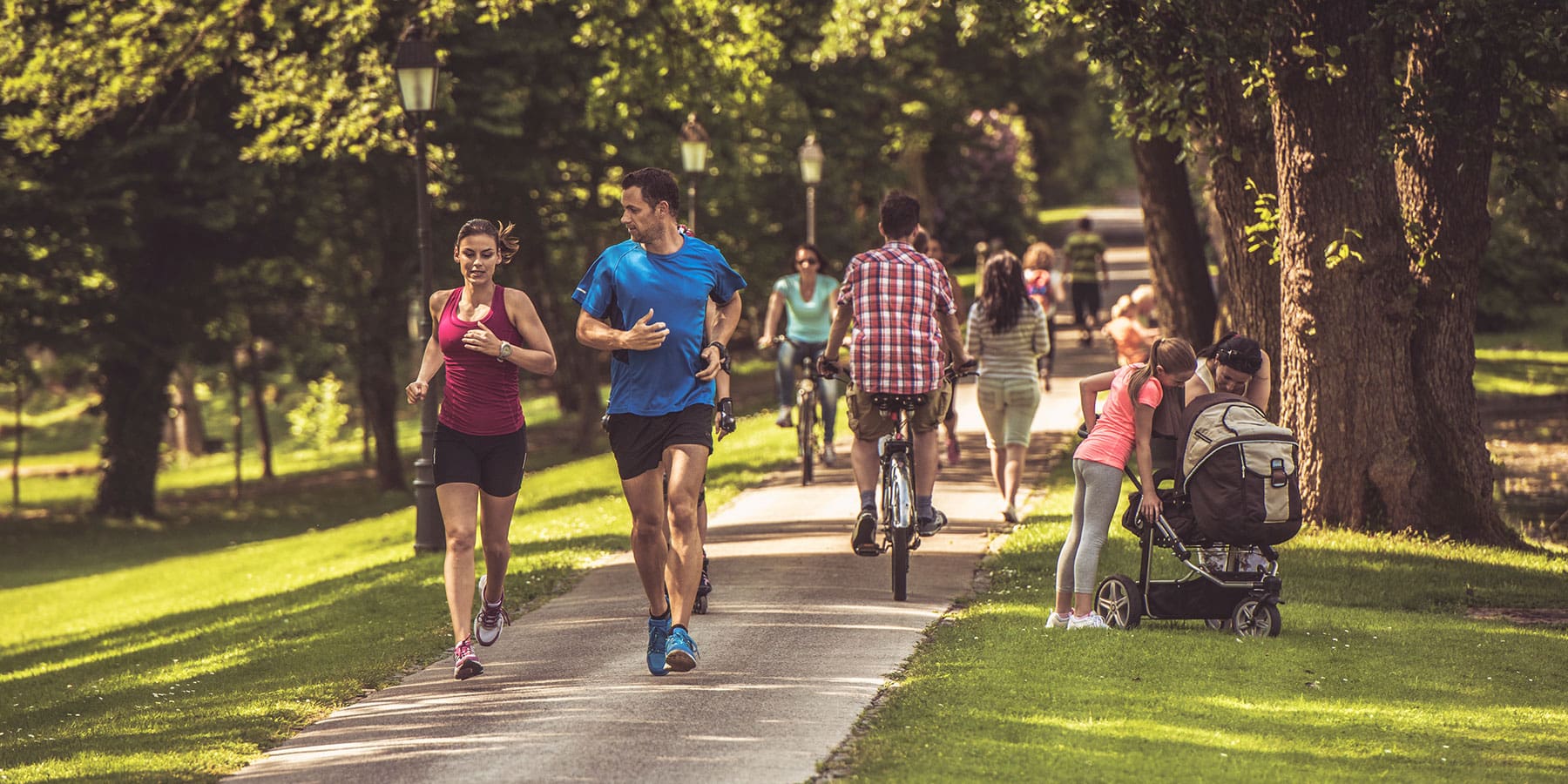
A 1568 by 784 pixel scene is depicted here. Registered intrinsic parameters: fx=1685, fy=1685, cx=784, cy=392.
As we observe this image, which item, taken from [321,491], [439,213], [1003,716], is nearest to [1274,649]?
[1003,716]

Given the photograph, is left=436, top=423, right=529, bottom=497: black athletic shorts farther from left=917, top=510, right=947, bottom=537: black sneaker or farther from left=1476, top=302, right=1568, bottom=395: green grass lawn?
left=1476, top=302, right=1568, bottom=395: green grass lawn

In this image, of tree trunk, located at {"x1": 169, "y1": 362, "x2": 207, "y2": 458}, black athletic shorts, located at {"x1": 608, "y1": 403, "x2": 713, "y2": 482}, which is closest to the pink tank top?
black athletic shorts, located at {"x1": 608, "y1": 403, "x2": 713, "y2": 482}

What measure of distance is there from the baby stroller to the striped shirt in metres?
3.51

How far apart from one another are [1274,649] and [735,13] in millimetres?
13822

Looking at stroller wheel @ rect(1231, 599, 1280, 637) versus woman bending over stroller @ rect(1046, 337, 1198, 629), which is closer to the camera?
woman bending over stroller @ rect(1046, 337, 1198, 629)

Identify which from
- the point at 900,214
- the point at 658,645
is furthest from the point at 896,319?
the point at 658,645

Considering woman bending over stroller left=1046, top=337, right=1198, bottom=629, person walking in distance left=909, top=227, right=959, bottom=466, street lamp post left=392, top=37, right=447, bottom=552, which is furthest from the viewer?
street lamp post left=392, top=37, right=447, bottom=552

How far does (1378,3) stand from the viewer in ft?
41.6

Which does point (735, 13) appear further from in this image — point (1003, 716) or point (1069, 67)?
point (1069, 67)

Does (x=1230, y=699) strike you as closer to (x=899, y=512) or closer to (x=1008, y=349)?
(x=899, y=512)

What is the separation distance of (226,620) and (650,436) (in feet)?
26.7

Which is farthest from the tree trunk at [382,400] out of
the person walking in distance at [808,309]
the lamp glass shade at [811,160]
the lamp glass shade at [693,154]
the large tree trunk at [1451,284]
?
the large tree trunk at [1451,284]

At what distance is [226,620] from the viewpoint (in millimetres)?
14516

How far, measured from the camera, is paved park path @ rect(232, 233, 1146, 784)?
21.6ft
